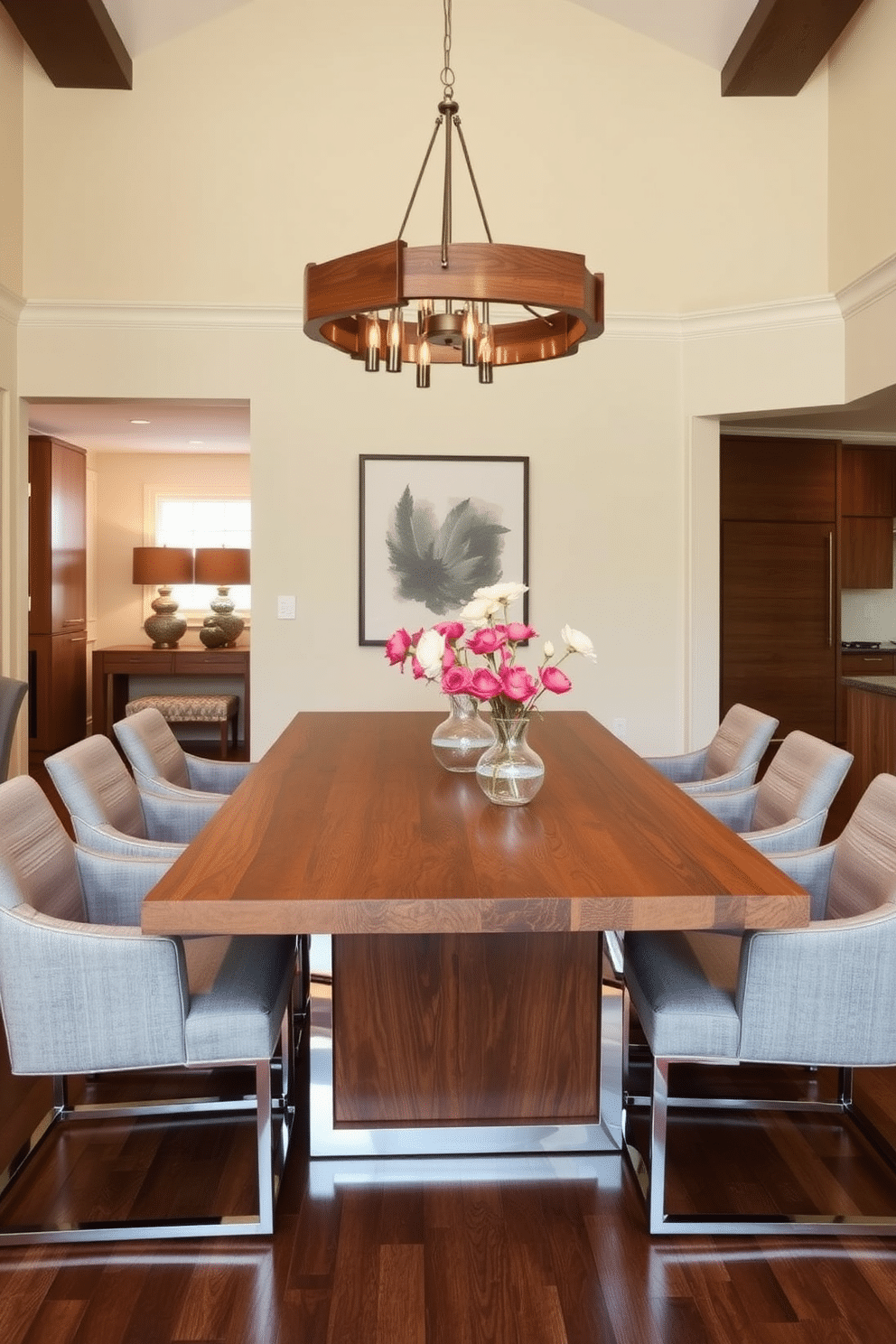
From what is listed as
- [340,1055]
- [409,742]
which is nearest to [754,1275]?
[340,1055]

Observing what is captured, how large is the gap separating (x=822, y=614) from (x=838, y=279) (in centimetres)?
232

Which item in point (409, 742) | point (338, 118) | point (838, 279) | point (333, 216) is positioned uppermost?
point (338, 118)

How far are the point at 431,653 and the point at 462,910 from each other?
900 millimetres

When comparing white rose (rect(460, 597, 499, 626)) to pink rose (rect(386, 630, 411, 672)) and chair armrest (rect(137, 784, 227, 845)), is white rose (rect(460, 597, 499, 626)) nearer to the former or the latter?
pink rose (rect(386, 630, 411, 672))

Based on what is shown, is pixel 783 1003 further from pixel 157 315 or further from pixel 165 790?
pixel 157 315

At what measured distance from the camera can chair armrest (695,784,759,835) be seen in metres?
2.98

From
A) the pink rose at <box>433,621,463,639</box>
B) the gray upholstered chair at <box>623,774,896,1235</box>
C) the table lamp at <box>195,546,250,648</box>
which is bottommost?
the gray upholstered chair at <box>623,774,896,1235</box>

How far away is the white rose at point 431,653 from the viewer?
2.48 m

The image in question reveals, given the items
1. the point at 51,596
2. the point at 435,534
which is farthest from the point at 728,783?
the point at 51,596

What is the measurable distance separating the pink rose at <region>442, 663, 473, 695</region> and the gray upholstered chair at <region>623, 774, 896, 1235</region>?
0.68 meters

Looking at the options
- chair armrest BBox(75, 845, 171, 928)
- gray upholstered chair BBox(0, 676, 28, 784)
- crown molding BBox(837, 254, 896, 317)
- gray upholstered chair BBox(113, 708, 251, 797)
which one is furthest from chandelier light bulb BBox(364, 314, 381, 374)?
crown molding BBox(837, 254, 896, 317)

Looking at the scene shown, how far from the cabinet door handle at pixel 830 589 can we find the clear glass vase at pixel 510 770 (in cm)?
473

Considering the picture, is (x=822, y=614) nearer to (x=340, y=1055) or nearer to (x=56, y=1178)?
(x=340, y=1055)

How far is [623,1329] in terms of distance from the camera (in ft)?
5.61
